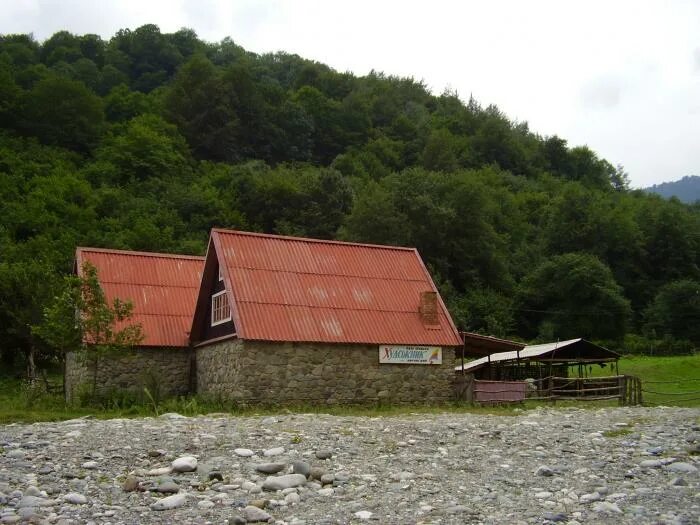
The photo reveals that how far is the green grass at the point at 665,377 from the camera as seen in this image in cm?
2873

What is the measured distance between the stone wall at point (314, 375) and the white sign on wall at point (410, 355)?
164mm

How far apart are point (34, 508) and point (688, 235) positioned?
2879 inches

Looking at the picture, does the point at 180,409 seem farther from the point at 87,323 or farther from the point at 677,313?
the point at 677,313

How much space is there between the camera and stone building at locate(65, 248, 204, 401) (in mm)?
24500

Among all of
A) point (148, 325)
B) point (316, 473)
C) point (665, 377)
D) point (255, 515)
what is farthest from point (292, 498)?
point (665, 377)

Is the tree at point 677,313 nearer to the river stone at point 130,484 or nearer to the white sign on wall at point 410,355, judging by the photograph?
the white sign on wall at point 410,355

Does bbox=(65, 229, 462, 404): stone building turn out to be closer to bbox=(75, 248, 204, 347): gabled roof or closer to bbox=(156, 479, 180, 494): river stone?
bbox=(75, 248, 204, 347): gabled roof

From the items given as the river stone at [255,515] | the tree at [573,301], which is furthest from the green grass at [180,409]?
the tree at [573,301]

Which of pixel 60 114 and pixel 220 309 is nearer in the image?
pixel 220 309

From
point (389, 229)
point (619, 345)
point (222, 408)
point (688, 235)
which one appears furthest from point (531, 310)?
point (222, 408)

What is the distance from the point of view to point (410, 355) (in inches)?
926

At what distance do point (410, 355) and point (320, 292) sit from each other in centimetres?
346

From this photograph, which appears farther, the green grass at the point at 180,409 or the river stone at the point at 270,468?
the green grass at the point at 180,409

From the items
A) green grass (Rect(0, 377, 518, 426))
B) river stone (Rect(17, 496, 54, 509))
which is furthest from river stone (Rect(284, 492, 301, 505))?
green grass (Rect(0, 377, 518, 426))
